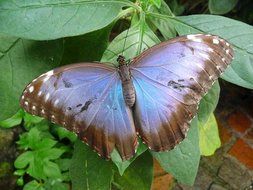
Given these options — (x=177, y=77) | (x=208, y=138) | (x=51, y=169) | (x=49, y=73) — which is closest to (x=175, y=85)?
(x=177, y=77)

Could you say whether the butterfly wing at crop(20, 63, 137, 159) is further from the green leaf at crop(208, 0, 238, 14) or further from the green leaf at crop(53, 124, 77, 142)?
the green leaf at crop(53, 124, 77, 142)

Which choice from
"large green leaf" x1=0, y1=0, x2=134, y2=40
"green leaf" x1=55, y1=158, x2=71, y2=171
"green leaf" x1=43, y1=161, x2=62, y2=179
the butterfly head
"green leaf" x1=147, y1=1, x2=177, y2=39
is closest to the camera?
"large green leaf" x1=0, y1=0, x2=134, y2=40

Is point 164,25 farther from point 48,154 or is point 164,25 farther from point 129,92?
point 48,154

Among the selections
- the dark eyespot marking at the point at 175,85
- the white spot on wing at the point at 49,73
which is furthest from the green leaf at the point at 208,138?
the white spot on wing at the point at 49,73

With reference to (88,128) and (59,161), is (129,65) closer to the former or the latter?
(88,128)

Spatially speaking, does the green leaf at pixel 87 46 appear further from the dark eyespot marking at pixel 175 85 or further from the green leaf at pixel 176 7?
the green leaf at pixel 176 7

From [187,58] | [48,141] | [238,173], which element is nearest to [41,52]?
[187,58]

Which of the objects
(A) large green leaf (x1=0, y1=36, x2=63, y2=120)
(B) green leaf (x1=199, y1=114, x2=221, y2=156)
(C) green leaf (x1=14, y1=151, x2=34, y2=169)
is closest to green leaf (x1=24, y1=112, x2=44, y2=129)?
(C) green leaf (x1=14, y1=151, x2=34, y2=169)
